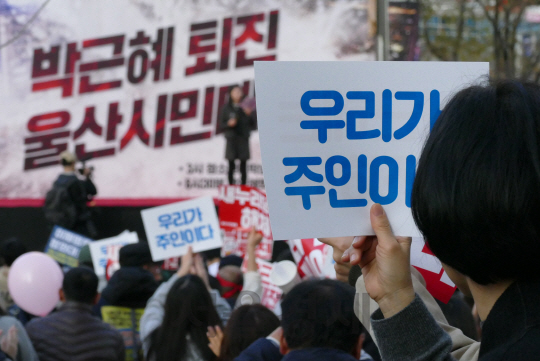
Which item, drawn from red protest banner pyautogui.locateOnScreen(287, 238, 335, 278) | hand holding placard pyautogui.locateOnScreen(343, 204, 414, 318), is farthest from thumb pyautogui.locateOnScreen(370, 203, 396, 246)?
red protest banner pyautogui.locateOnScreen(287, 238, 335, 278)

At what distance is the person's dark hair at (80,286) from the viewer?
11.2ft

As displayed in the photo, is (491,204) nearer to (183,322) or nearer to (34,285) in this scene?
(183,322)

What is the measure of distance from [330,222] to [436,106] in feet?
1.17

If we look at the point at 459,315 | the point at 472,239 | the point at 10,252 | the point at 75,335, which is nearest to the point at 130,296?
the point at 75,335

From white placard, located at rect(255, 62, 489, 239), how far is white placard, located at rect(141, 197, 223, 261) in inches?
133

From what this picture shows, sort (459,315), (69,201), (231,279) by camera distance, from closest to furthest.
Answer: (459,315)
(231,279)
(69,201)

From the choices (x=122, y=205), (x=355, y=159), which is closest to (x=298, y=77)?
(x=355, y=159)

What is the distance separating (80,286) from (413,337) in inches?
99.8

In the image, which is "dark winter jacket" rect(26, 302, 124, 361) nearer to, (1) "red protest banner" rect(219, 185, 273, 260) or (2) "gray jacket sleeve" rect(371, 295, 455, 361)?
(1) "red protest banner" rect(219, 185, 273, 260)

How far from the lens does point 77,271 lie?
3.57 m

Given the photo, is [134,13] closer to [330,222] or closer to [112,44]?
[112,44]

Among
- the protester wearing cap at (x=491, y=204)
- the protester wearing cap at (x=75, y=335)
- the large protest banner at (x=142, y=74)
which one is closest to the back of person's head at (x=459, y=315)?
the protester wearing cap at (x=75, y=335)

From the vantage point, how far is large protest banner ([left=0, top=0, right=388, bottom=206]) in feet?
35.7

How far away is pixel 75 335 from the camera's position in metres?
3.25
